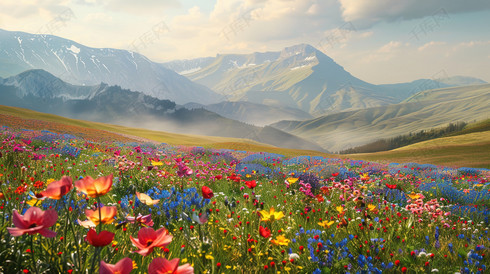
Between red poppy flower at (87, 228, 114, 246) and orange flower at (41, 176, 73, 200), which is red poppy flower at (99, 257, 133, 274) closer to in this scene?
red poppy flower at (87, 228, 114, 246)

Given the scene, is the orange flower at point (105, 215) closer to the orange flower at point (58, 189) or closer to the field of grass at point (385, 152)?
the orange flower at point (58, 189)

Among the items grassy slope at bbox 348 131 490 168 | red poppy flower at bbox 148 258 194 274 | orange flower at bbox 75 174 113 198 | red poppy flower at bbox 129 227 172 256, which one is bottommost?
grassy slope at bbox 348 131 490 168

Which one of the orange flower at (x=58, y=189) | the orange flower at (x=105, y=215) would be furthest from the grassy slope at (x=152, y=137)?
the orange flower at (x=58, y=189)

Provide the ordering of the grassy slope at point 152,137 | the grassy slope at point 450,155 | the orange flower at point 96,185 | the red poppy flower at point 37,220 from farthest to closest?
1. the grassy slope at point 152,137
2. the grassy slope at point 450,155
3. the orange flower at point 96,185
4. the red poppy flower at point 37,220

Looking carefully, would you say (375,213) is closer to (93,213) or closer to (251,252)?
(251,252)

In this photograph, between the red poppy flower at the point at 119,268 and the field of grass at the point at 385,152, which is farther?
the field of grass at the point at 385,152

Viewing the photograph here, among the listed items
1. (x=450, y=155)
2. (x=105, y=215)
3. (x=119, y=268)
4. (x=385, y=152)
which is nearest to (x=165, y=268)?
(x=119, y=268)

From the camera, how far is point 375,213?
4.98 m

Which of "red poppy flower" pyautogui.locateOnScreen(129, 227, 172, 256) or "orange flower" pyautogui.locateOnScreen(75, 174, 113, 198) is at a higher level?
"orange flower" pyautogui.locateOnScreen(75, 174, 113, 198)

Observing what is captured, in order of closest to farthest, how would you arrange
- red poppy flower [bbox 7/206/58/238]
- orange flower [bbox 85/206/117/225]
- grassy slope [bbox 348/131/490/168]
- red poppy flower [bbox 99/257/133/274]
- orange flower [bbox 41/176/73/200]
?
1. red poppy flower [bbox 99/257/133/274]
2. red poppy flower [bbox 7/206/58/238]
3. orange flower [bbox 41/176/73/200]
4. orange flower [bbox 85/206/117/225]
5. grassy slope [bbox 348/131/490/168]

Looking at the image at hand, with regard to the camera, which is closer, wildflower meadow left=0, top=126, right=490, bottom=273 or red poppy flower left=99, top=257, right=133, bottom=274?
red poppy flower left=99, top=257, right=133, bottom=274

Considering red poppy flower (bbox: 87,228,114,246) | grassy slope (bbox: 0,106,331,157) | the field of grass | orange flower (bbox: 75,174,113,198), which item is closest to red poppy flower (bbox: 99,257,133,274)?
red poppy flower (bbox: 87,228,114,246)

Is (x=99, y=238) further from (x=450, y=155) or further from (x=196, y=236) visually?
(x=450, y=155)

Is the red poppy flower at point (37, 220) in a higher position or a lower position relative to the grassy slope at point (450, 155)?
higher
